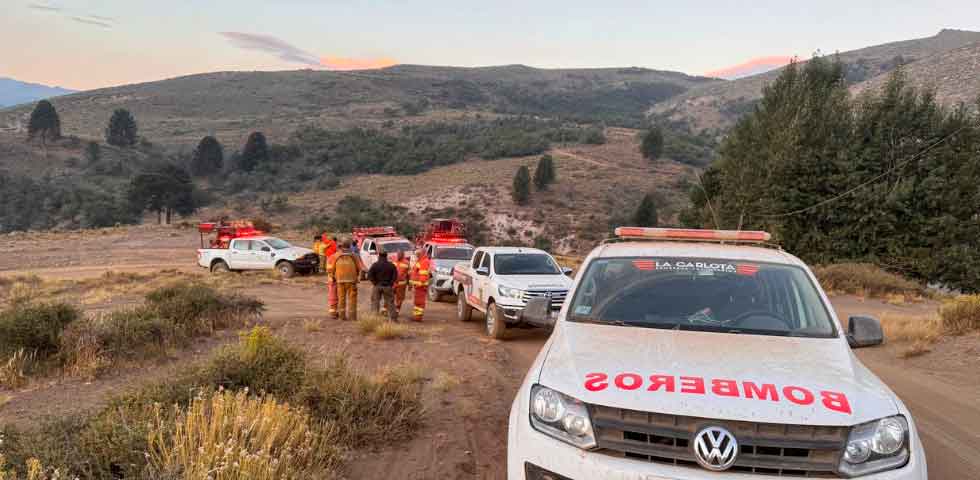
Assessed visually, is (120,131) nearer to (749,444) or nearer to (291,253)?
(291,253)

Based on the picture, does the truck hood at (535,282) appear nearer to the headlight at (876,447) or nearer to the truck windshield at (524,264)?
the truck windshield at (524,264)

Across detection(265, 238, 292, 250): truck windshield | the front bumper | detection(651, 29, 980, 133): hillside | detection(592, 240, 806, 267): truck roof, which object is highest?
detection(651, 29, 980, 133): hillside

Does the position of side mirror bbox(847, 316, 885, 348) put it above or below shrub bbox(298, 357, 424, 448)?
above

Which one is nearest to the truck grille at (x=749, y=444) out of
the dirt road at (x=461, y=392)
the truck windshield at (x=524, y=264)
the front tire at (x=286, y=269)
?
the dirt road at (x=461, y=392)

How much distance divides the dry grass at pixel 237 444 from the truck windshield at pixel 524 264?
7768 mm

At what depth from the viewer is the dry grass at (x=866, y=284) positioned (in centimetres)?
2148

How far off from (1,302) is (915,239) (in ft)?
104

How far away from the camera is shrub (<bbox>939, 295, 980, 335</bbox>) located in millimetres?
10664

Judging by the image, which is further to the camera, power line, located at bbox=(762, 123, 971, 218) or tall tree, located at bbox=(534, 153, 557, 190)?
tall tree, located at bbox=(534, 153, 557, 190)

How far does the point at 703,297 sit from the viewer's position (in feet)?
14.8

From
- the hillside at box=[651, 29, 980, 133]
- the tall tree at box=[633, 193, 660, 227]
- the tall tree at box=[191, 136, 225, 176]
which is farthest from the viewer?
the hillside at box=[651, 29, 980, 133]

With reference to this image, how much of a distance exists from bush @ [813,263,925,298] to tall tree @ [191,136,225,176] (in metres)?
75.0

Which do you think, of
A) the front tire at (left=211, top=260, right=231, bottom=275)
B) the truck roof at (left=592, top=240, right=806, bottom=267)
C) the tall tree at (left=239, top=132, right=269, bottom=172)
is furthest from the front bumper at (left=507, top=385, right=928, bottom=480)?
the tall tree at (left=239, top=132, right=269, bottom=172)

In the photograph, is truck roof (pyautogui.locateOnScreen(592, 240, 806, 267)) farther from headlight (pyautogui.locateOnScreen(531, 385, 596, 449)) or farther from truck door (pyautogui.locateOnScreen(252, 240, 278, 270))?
truck door (pyautogui.locateOnScreen(252, 240, 278, 270))
